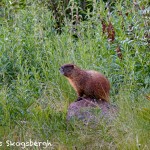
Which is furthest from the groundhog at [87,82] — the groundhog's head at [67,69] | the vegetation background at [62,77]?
the vegetation background at [62,77]

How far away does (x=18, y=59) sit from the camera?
746 cm

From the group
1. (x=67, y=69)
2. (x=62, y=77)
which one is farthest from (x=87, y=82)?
(x=62, y=77)

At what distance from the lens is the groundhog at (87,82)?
654 cm

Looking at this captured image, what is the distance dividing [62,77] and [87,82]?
2.44ft

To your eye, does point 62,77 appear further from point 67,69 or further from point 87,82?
point 87,82

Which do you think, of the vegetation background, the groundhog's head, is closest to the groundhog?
the groundhog's head

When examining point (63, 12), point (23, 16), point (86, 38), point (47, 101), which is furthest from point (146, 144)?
point (63, 12)

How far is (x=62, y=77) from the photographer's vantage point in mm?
7328

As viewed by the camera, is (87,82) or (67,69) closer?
(87,82)

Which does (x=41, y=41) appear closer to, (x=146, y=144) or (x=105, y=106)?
(x=105, y=106)

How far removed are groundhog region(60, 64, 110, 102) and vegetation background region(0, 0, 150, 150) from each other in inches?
7.7

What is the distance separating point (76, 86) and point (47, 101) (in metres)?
0.55

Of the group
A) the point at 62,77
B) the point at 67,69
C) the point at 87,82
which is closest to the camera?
the point at 87,82

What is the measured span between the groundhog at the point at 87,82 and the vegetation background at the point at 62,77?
20 cm
